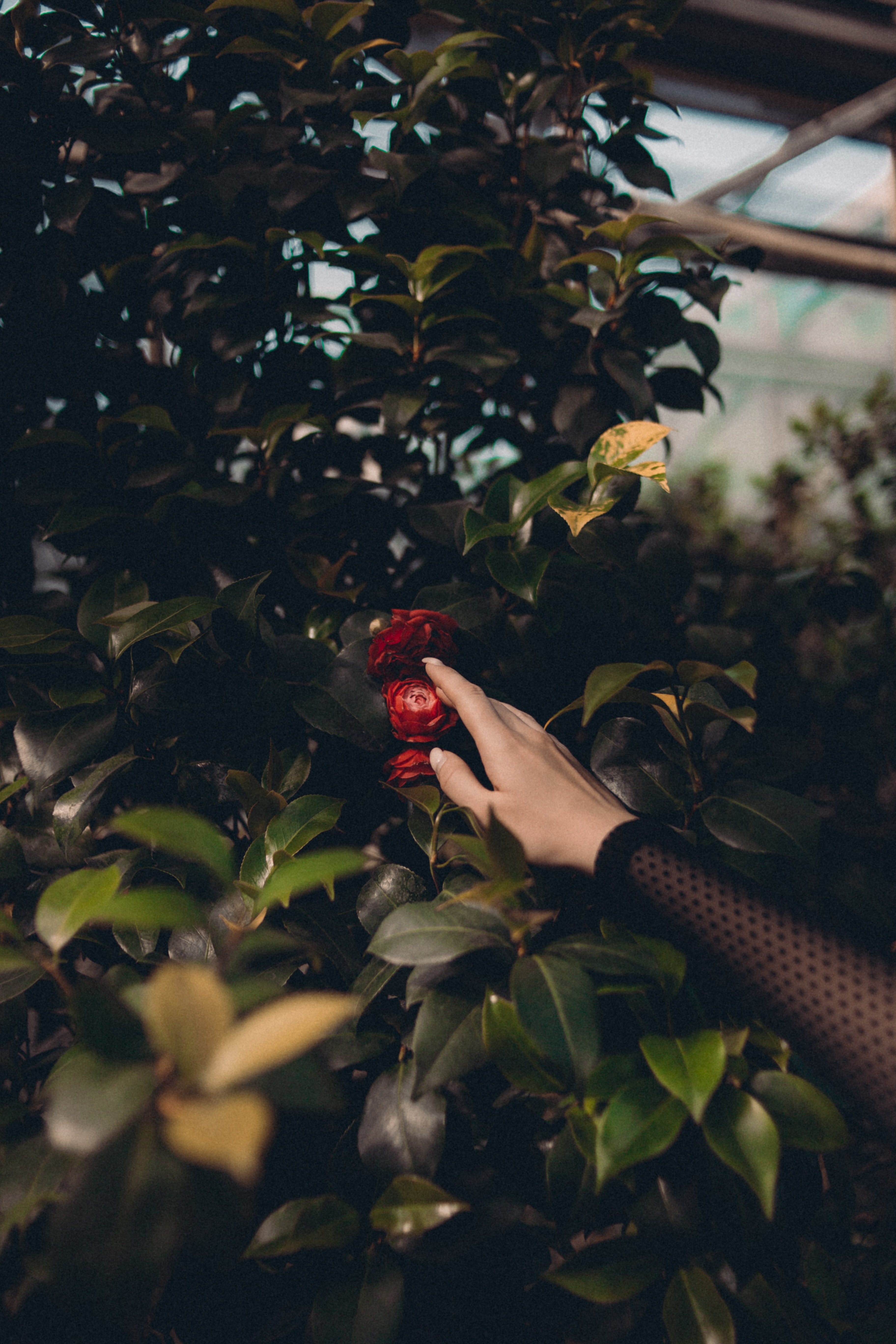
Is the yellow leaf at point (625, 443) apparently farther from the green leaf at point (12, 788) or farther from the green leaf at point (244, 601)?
the green leaf at point (12, 788)

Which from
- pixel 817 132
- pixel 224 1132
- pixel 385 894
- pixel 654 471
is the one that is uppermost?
pixel 817 132

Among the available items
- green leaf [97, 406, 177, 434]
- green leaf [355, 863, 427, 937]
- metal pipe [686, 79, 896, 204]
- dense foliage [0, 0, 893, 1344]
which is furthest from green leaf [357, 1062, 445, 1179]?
metal pipe [686, 79, 896, 204]

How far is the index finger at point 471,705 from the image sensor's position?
58cm

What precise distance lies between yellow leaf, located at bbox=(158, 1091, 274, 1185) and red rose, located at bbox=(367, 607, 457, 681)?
14.5 inches

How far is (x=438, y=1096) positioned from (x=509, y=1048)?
74mm

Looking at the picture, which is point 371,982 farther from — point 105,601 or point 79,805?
point 105,601

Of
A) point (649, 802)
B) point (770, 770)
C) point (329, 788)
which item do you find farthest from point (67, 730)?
point (770, 770)

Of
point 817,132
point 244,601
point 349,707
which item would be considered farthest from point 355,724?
point 817,132

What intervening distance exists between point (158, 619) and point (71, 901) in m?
0.23

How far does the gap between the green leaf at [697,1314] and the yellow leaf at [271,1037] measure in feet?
1.31

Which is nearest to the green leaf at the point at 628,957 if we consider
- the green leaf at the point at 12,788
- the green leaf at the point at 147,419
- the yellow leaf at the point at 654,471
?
the yellow leaf at the point at 654,471

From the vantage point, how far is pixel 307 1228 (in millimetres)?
452

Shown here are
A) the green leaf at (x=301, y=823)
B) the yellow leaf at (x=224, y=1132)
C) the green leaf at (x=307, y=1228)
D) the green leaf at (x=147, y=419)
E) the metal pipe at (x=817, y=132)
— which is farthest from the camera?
the metal pipe at (x=817, y=132)

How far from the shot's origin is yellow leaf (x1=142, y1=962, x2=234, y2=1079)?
265 mm
